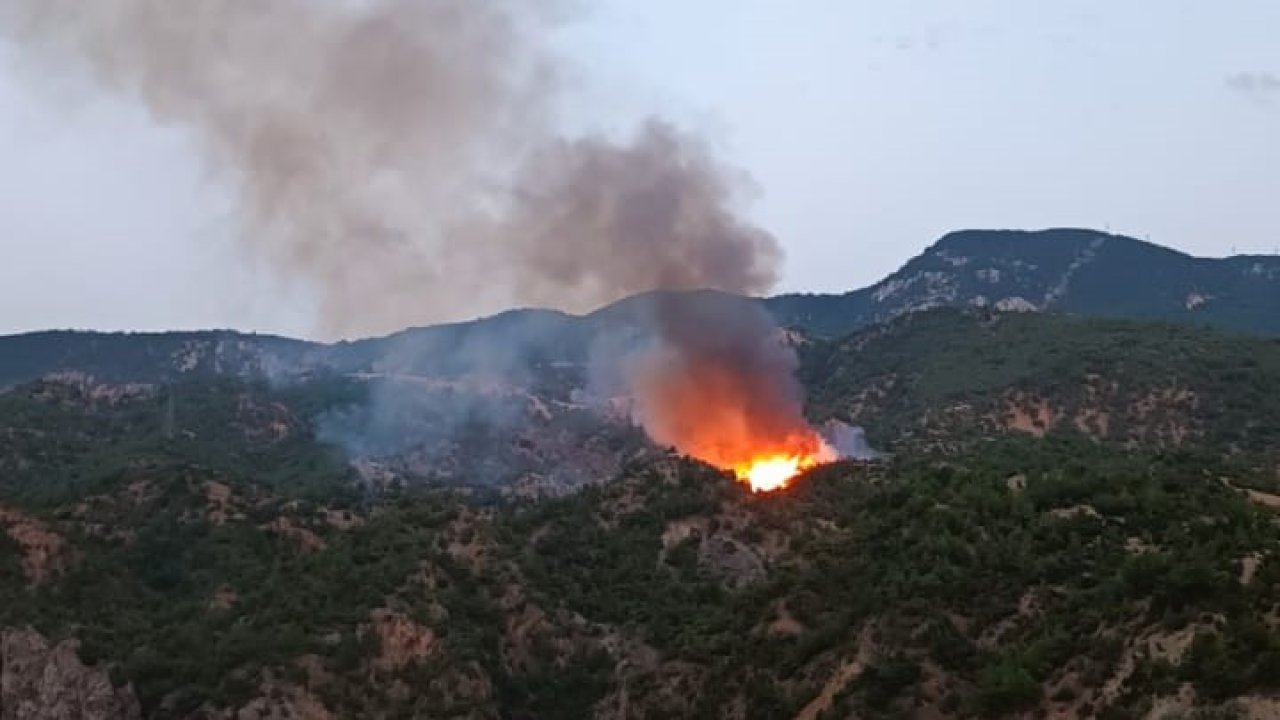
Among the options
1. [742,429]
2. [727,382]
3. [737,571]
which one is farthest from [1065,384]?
[737,571]

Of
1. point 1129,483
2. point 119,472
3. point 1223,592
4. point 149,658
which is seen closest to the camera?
point 1223,592

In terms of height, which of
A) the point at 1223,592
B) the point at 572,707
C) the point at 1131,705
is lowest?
the point at 572,707

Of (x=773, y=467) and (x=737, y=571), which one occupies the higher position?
(x=773, y=467)

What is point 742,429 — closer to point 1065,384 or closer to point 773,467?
point 773,467

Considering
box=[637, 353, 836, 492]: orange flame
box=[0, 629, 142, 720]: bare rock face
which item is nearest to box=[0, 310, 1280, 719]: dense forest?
box=[0, 629, 142, 720]: bare rock face

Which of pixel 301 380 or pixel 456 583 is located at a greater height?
pixel 301 380

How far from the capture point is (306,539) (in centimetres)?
8538

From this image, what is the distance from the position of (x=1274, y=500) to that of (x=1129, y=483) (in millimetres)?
6716

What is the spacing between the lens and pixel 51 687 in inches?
2544

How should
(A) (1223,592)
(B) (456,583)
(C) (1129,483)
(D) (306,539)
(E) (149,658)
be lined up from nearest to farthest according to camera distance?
(A) (1223,592) < (C) (1129,483) < (E) (149,658) < (B) (456,583) < (D) (306,539)

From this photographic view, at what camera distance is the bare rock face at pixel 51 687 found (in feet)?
210

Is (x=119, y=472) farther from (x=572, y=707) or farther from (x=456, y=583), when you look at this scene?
(x=572, y=707)

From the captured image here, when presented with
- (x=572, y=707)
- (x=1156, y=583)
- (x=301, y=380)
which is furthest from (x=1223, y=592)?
(x=301, y=380)

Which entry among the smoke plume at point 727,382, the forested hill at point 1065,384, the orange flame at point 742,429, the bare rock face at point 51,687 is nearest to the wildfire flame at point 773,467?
the orange flame at point 742,429
